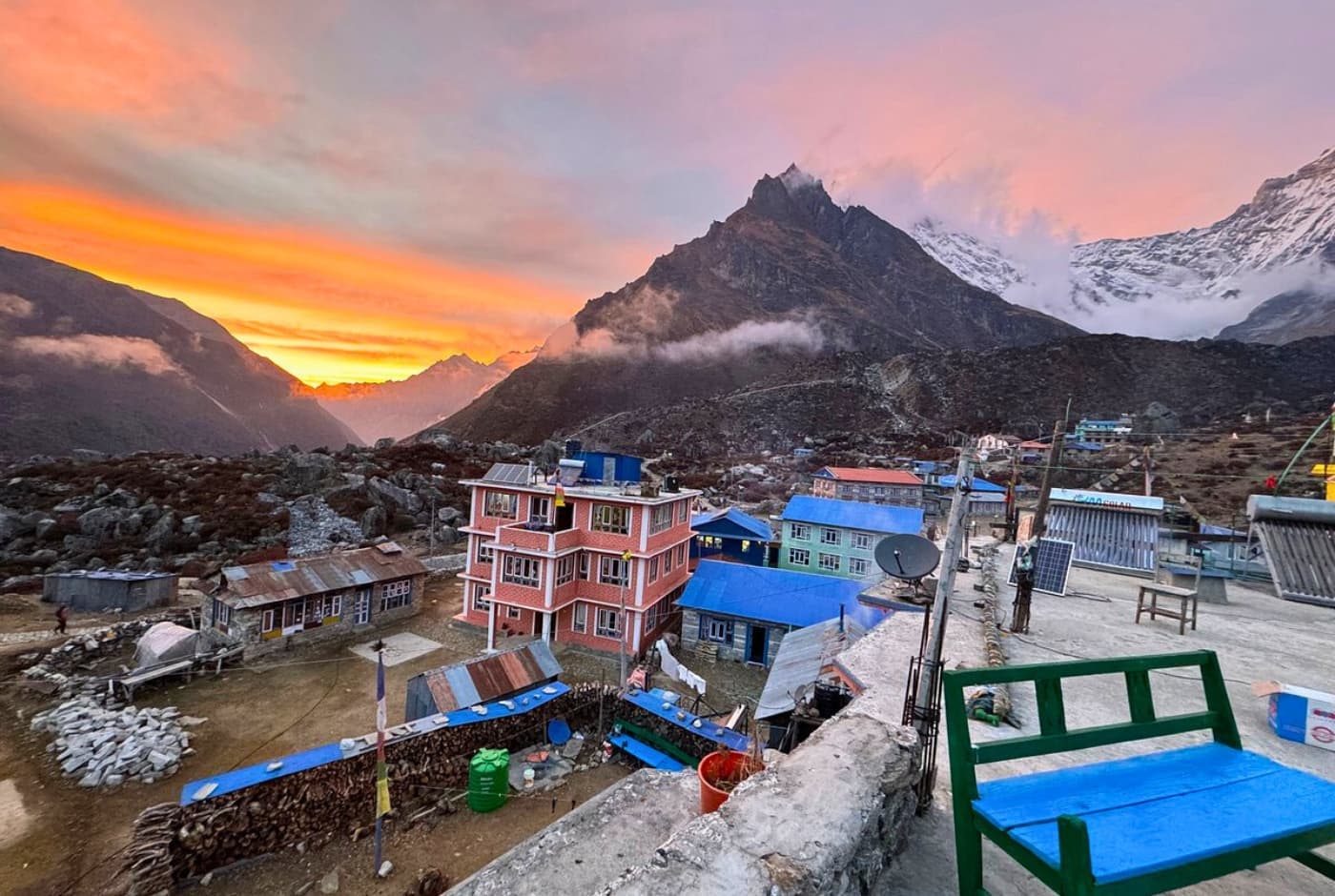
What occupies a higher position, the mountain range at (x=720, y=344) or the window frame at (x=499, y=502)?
the mountain range at (x=720, y=344)

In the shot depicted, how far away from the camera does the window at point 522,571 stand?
77.9 ft

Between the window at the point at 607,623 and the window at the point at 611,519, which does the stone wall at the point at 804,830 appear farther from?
the window at the point at 607,623

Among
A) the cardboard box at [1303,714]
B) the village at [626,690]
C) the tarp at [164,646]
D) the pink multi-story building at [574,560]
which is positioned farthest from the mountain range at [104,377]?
the cardboard box at [1303,714]

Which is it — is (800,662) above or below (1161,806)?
below

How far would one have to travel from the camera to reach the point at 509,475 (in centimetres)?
2755

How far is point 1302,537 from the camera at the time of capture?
12.3 m

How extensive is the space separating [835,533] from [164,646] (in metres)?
32.4

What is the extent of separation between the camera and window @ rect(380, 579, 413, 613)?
27125 mm

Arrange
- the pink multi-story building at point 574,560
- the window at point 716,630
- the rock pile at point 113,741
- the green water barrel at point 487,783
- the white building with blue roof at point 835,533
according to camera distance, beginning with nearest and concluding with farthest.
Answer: the green water barrel at point 487,783 < the rock pile at point 113,741 < the window at point 716,630 < the pink multi-story building at point 574,560 < the white building with blue roof at point 835,533

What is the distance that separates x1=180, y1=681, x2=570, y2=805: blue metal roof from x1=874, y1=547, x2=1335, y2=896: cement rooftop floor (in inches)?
441

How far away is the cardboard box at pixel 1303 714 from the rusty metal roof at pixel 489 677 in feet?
54.2

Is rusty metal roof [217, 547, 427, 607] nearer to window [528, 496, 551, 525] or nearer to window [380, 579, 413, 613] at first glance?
window [380, 579, 413, 613]

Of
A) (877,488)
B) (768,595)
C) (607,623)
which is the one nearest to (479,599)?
(607,623)

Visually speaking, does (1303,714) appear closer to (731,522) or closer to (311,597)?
(731,522)
